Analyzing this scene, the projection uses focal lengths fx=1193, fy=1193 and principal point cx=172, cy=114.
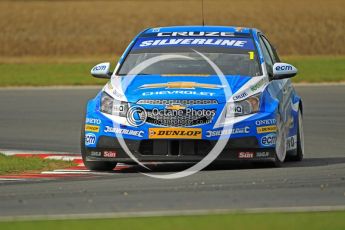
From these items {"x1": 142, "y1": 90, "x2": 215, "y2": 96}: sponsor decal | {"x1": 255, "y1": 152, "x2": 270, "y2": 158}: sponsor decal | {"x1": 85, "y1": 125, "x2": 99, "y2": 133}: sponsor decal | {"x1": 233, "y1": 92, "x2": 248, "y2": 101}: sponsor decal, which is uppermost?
{"x1": 142, "y1": 90, "x2": 215, "y2": 96}: sponsor decal

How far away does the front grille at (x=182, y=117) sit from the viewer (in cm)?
1123

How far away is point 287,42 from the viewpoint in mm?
41750

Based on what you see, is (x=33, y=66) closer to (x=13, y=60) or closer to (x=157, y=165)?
(x=13, y=60)

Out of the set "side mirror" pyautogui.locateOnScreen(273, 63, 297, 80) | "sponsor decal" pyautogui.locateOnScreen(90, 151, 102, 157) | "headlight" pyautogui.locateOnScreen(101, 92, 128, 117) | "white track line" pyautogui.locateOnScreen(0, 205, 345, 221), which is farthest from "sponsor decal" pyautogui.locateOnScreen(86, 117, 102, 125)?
"white track line" pyautogui.locateOnScreen(0, 205, 345, 221)

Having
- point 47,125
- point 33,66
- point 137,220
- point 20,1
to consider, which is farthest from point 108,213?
point 20,1

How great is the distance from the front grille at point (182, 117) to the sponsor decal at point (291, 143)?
142 centimetres

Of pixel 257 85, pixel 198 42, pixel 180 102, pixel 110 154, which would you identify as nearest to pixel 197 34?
pixel 198 42

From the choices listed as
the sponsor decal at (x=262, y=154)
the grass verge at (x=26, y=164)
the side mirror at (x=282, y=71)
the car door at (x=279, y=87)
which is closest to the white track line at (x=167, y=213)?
the sponsor decal at (x=262, y=154)

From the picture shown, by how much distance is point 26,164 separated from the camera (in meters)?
12.7

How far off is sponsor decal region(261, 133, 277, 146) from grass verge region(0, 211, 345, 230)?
11.1 feet

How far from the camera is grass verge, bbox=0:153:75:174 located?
12172 millimetres

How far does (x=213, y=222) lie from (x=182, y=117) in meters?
3.75

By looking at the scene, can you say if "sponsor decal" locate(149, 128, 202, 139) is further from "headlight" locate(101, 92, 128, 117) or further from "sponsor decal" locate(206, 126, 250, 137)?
"headlight" locate(101, 92, 128, 117)

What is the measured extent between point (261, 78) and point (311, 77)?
15.4 metres
